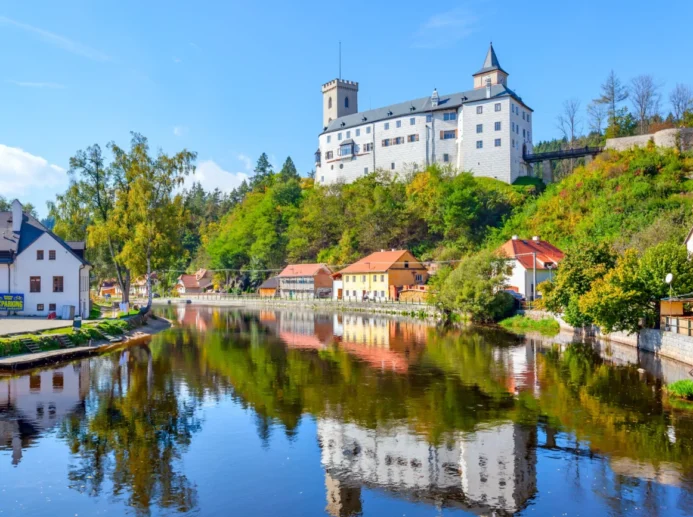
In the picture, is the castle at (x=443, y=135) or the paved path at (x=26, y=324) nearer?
the paved path at (x=26, y=324)

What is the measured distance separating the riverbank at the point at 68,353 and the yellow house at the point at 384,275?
116 feet

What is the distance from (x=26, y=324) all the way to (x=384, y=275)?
4608 centimetres

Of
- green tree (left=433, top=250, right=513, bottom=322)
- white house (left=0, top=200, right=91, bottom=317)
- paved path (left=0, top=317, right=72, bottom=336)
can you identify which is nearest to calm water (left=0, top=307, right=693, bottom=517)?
paved path (left=0, top=317, right=72, bottom=336)

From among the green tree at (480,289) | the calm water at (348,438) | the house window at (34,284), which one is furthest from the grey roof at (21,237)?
the green tree at (480,289)

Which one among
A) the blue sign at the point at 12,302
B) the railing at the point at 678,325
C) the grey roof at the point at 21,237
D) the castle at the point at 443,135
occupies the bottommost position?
the railing at the point at 678,325

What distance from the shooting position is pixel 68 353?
29344 millimetres

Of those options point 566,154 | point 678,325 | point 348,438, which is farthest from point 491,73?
point 348,438

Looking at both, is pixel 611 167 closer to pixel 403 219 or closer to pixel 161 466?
Result: pixel 403 219

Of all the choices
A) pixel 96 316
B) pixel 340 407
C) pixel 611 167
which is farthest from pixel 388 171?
pixel 340 407

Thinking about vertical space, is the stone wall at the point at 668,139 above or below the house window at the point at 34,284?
above

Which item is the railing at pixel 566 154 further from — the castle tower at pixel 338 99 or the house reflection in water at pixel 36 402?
the house reflection in water at pixel 36 402

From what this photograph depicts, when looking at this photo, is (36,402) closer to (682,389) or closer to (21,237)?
(682,389)

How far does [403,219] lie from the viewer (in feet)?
284

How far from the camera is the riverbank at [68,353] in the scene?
25.8 m
